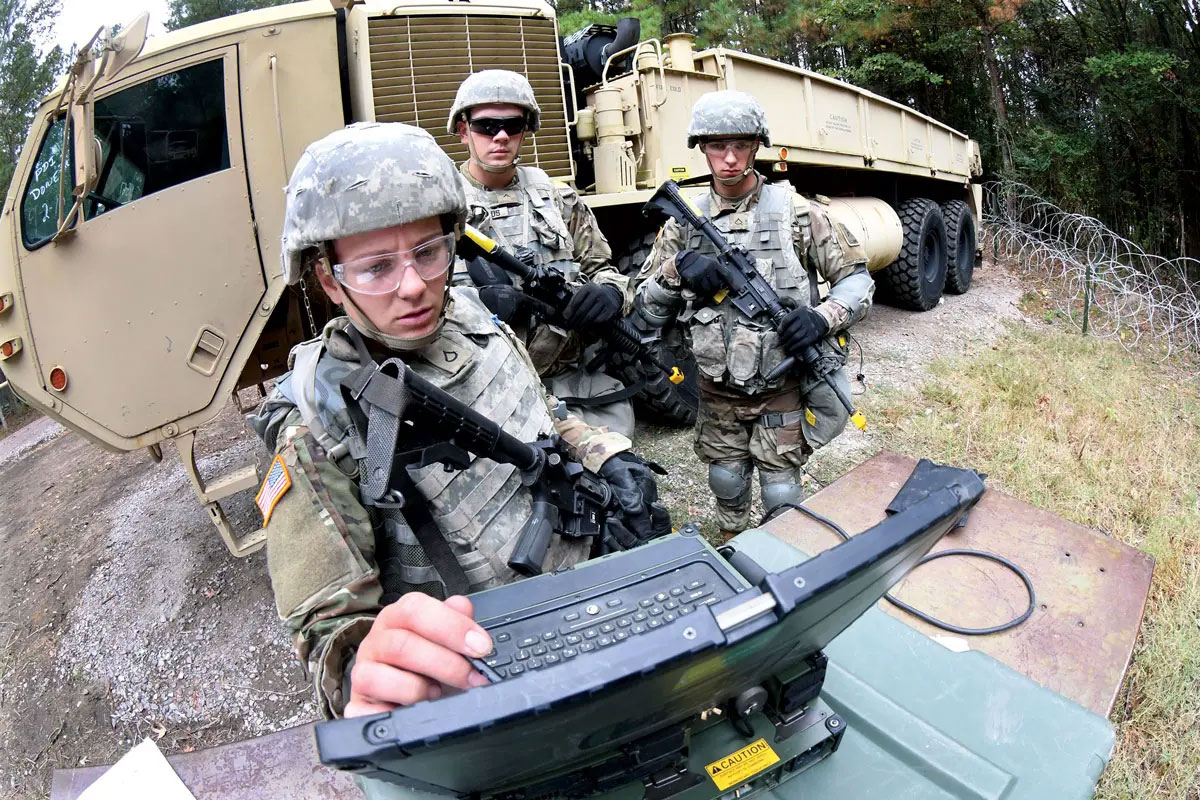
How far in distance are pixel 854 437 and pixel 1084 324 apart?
12.0 ft

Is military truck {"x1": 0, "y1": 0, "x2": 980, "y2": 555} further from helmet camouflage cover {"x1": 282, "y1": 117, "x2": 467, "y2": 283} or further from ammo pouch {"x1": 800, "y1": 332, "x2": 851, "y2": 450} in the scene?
helmet camouflage cover {"x1": 282, "y1": 117, "x2": 467, "y2": 283}

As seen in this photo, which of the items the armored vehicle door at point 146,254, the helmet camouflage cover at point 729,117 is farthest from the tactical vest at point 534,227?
the armored vehicle door at point 146,254

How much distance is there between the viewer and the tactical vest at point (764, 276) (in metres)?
2.93

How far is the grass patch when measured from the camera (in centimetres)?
231

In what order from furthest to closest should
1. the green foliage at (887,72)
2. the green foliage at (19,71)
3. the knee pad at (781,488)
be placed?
1. the green foliage at (887,72)
2. the green foliage at (19,71)
3. the knee pad at (781,488)

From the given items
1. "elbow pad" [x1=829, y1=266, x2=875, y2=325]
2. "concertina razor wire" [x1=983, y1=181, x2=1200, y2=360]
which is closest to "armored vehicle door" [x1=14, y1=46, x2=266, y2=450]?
"elbow pad" [x1=829, y1=266, x2=875, y2=325]

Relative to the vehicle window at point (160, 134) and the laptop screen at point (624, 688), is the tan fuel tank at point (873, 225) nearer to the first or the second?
the vehicle window at point (160, 134)

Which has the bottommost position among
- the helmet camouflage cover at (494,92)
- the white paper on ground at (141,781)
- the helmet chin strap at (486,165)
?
the white paper on ground at (141,781)

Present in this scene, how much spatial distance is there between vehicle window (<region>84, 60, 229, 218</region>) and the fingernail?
10.4 feet

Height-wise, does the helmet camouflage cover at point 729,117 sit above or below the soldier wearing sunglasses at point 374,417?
above

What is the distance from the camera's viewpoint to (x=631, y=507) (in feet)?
5.18

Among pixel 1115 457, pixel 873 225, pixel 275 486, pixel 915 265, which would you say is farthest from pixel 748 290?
pixel 915 265

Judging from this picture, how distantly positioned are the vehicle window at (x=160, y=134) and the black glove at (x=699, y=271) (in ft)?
6.87

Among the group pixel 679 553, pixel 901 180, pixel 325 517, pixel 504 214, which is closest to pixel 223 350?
pixel 504 214
